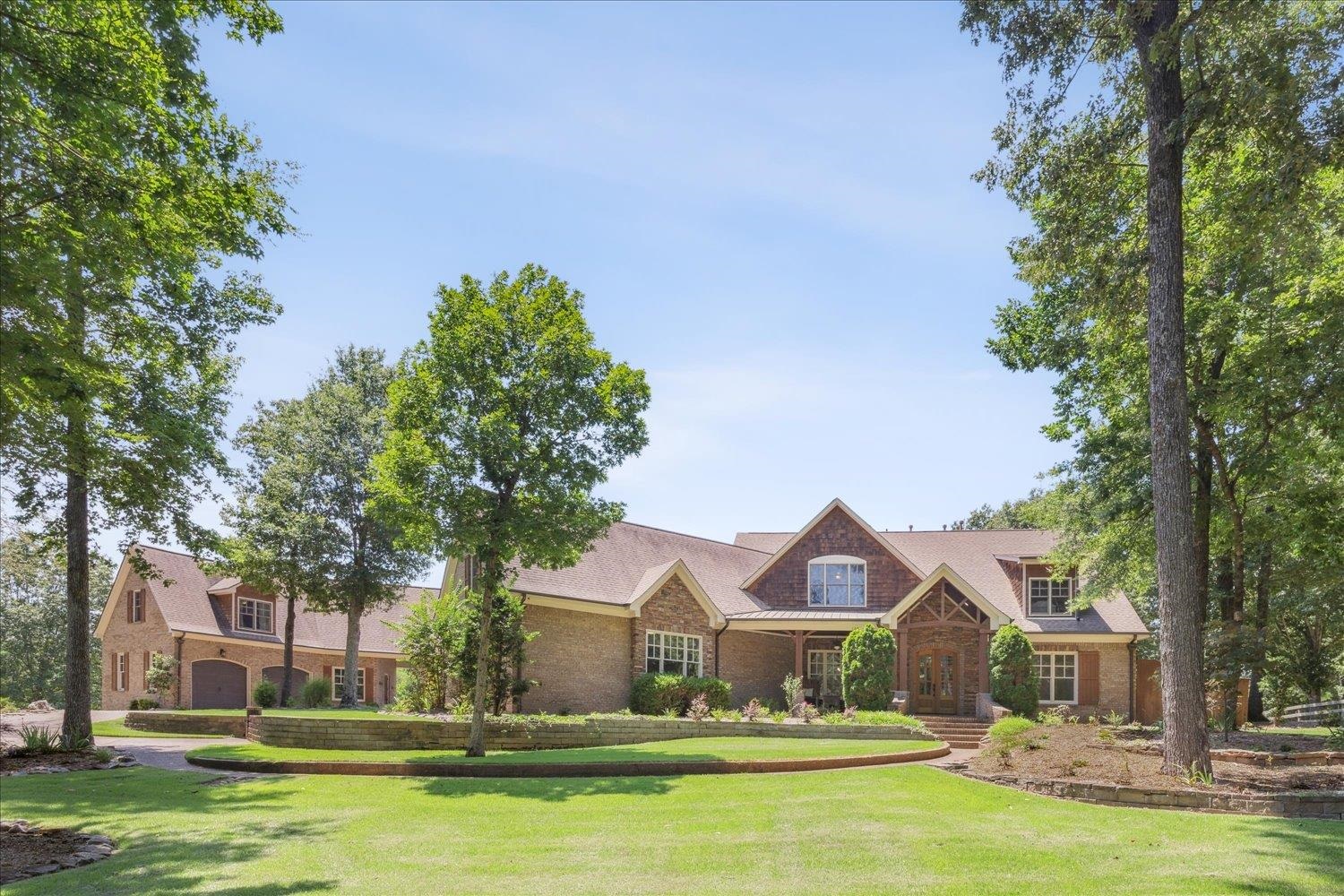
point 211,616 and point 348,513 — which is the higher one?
point 348,513

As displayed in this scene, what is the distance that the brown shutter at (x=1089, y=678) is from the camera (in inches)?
1080

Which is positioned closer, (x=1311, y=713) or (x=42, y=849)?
(x=42, y=849)

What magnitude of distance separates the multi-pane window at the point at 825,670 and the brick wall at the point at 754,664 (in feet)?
2.62

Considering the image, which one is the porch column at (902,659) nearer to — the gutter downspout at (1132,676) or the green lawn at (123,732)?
the gutter downspout at (1132,676)

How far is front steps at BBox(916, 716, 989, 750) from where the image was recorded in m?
21.1

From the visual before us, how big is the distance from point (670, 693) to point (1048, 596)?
12.3 meters

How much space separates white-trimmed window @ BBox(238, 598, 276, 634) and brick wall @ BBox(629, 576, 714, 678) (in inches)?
773

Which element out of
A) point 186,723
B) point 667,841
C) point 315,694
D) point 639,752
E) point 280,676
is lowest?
point 280,676

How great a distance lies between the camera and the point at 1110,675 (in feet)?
90.5

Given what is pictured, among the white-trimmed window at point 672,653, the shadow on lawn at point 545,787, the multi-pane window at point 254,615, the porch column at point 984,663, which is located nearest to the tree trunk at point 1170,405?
the shadow on lawn at point 545,787

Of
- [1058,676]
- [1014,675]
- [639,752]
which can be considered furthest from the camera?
[1058,676]

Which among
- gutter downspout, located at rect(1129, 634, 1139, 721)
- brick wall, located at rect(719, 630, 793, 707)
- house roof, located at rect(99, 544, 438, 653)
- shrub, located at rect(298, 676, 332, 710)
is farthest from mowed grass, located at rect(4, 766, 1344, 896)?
house roof, located at rect(99, 544, 438, 653)

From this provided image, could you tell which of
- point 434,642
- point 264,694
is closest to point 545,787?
point 434,642

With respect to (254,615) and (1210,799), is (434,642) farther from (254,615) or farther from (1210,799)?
(254,615)
